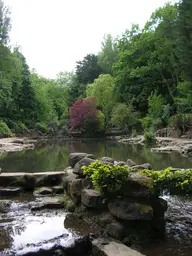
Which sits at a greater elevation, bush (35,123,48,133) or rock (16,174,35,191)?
bush (35,123,48,133)

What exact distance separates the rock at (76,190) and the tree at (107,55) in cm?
3992

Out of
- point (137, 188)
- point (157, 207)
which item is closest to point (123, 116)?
point (157, 207)

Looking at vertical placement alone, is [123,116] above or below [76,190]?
above

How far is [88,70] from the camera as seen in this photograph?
4362 centimetres

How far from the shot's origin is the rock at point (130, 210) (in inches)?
162

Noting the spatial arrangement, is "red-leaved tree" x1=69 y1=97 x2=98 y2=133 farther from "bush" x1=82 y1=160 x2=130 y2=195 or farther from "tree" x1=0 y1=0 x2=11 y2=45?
"bush" x1=82 y1=160 x2=130 y2=195

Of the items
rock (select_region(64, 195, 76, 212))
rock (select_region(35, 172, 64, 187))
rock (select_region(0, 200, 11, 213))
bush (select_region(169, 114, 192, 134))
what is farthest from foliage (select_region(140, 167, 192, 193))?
bush (select_region(169, 114, 192, 134))

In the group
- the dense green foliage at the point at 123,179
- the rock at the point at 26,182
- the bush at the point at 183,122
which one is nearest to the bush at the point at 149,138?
the bush at the point at 183,122

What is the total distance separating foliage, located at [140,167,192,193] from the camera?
14.7 ft

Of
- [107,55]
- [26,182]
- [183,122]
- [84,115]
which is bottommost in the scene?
[26,182]

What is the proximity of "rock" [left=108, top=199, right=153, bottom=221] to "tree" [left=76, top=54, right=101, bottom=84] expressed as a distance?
130 feet

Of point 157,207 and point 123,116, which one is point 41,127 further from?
point 157,207

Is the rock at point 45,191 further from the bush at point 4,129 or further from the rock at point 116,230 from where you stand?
the bush at point 4,129

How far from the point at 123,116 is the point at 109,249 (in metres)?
25.1
